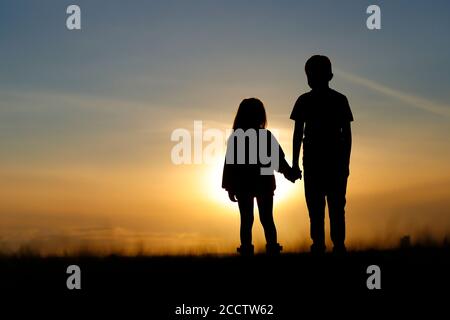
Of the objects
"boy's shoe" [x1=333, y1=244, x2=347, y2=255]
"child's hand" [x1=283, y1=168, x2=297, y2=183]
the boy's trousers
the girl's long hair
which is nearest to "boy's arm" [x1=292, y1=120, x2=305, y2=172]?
the boy's trousers

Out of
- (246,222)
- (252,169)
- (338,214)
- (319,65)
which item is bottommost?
(246,222)

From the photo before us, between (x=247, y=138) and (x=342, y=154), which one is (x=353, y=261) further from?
(x=247, y=138)

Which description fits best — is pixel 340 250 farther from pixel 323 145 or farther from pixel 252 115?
pixel 252 115

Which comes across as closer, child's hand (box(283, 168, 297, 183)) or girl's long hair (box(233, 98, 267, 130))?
child's hand (box(283, 168, 297, 183))

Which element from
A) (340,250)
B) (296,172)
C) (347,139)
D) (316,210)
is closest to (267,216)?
(296,172)

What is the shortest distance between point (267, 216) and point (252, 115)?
1830 millimetres

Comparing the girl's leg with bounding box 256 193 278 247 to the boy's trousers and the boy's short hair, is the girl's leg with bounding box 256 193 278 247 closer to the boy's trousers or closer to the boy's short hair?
the boy's trousers

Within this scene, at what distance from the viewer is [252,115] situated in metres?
16.5

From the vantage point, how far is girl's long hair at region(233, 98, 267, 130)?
16.5 meters

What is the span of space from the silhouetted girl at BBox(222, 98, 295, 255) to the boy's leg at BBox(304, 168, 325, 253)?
3.60ft
